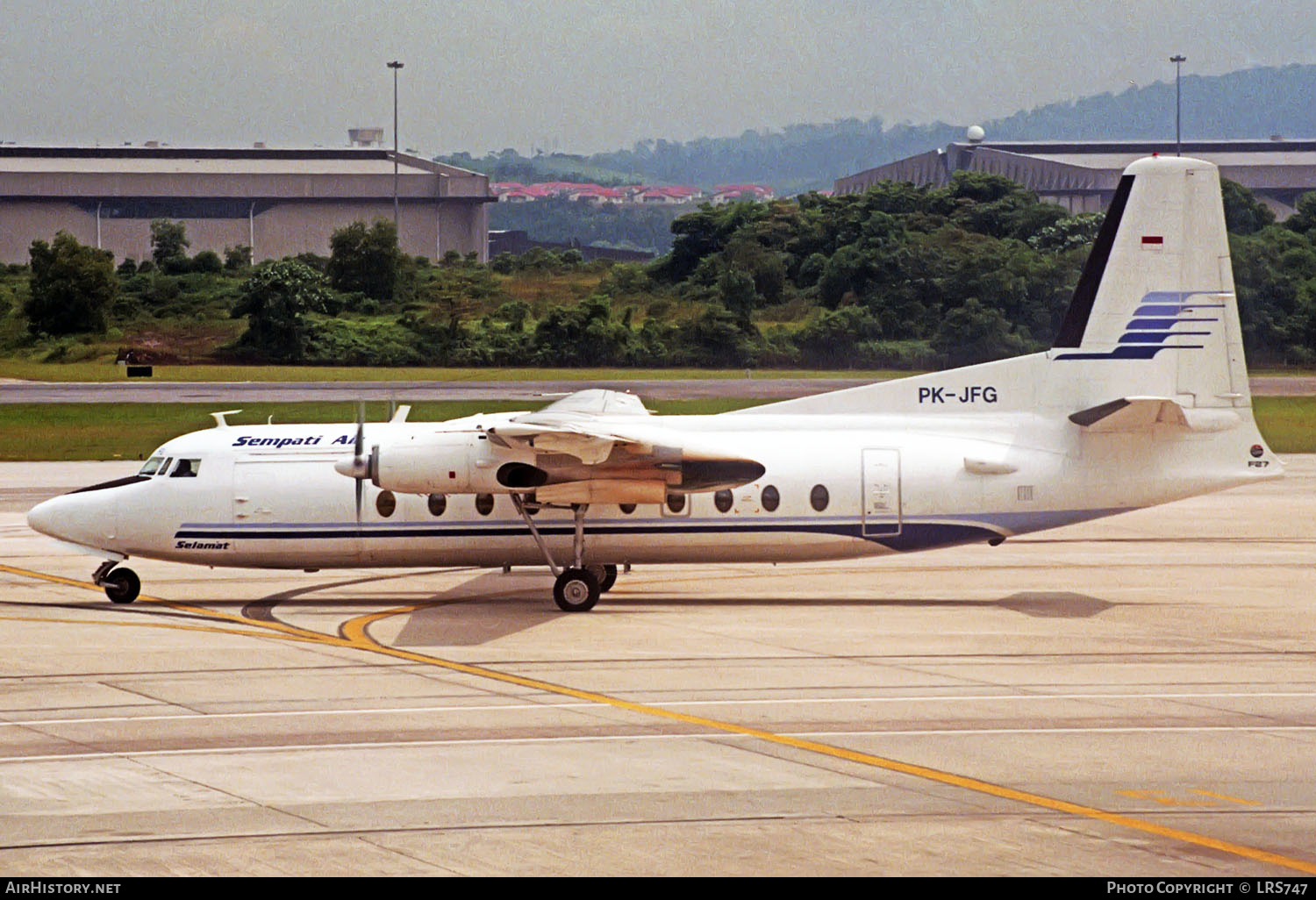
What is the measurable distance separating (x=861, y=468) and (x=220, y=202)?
11968cm

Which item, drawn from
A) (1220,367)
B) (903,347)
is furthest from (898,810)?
(903,347)

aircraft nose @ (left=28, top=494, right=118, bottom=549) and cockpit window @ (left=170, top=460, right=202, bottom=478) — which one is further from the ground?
cockpit window @ (left=170, top=460, right=202, bottom=478)

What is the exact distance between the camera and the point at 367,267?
91125 millimetres

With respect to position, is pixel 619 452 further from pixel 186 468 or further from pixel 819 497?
pixel 186 468

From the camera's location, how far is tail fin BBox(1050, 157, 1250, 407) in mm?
23094

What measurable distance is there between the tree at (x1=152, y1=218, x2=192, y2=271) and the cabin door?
89578 millimetres

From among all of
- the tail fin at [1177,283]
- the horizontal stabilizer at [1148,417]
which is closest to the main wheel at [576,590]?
the horizontal stabilizer at [1148,417]

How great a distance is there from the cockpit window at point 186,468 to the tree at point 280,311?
181 feet

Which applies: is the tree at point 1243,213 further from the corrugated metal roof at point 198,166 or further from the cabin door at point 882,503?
the corrugated metal roof at point 198,166

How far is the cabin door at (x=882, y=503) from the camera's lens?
22953 mm

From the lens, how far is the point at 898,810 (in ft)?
39.7

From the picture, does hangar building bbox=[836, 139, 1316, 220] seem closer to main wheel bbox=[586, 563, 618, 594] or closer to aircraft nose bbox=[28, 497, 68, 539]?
main wheel bbox=[586, 563, 618, 594]

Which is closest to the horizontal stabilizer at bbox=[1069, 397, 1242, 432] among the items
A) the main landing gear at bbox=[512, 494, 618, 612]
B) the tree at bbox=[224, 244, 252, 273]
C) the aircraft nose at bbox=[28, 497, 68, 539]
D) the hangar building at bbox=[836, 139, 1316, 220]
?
the main landing gear at bbox=[512, 494, 618, 612]
